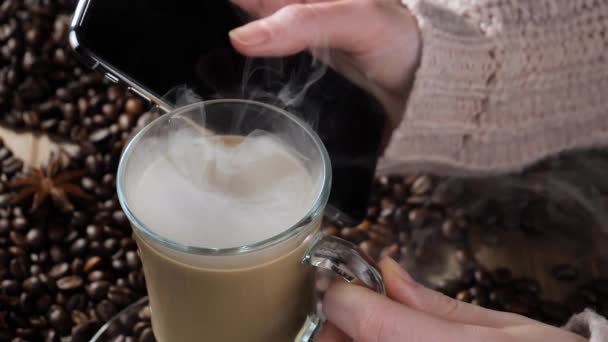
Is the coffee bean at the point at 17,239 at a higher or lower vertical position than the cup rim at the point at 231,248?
lower

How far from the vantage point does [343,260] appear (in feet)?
2.50

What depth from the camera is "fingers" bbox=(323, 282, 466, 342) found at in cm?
77

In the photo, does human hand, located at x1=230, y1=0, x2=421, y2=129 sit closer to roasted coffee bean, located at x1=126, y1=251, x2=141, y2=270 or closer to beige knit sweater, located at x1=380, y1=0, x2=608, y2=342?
beige knit sweater, located at x1=380, y1=0, x2=608, y2=342

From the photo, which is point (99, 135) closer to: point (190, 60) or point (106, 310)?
point (106, 310)

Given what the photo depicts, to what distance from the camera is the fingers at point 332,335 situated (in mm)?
875

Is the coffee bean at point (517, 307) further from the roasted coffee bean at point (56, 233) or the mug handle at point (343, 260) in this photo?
the roasted coffee bean at point (56, 233)

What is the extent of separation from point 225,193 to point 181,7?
12.3 inches

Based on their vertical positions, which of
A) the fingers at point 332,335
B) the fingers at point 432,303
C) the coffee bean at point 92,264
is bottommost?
the coffee bean at point 92,264

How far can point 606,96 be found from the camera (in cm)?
125

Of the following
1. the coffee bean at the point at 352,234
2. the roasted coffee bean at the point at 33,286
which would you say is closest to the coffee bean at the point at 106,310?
the roasted coffee bean at the point at 33,286

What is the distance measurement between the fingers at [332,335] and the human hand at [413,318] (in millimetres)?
15

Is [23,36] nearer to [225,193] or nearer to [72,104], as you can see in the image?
[72,104]

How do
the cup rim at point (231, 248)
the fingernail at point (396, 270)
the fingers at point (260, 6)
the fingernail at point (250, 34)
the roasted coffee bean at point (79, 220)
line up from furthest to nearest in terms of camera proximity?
the roasted coffee bean at point (79, 220)
the fingers at point (260, 6)
the fingernail at point (250, 34)
the fingernail at point (396, 270)
the cup rim at point (231, 248)

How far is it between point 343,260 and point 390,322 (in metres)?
0.09
